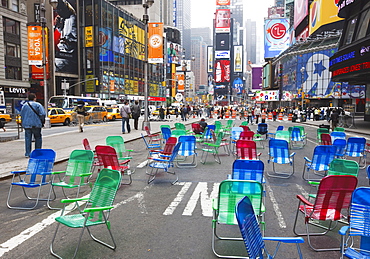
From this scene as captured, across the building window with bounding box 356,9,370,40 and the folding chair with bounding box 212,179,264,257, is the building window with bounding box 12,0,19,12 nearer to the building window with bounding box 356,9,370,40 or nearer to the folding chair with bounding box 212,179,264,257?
the building window with bounding box 356,9,370,40

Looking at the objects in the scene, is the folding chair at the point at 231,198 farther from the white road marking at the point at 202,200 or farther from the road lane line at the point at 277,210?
the white road marking at the point at 202,200

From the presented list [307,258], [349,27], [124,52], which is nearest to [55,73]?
[124,52]

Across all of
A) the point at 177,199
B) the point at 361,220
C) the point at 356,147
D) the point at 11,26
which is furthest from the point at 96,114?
the point at 361,220

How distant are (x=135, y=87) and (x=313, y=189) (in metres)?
78.1

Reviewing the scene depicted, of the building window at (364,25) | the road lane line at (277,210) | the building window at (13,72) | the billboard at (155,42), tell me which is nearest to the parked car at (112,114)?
the building window at (13,72)

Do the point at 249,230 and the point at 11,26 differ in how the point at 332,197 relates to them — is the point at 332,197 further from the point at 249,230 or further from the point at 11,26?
the point at 11,26

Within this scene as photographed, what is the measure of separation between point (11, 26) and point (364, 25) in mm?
41172

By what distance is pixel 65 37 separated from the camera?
65938 millimetres

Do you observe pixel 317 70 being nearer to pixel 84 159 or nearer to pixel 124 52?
pixel 124 52

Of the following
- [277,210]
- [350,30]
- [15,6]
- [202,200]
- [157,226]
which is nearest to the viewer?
[157,226]

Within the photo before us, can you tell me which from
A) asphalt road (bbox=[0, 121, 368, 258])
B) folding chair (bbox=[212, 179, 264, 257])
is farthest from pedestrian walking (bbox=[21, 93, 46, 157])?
folding chair (bbox=[212, 179, 264, 257])

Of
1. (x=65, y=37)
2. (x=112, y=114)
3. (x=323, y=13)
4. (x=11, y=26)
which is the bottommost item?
(x=112, y=114)

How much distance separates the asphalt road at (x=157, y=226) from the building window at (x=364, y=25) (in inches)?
979

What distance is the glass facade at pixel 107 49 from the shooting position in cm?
6812
